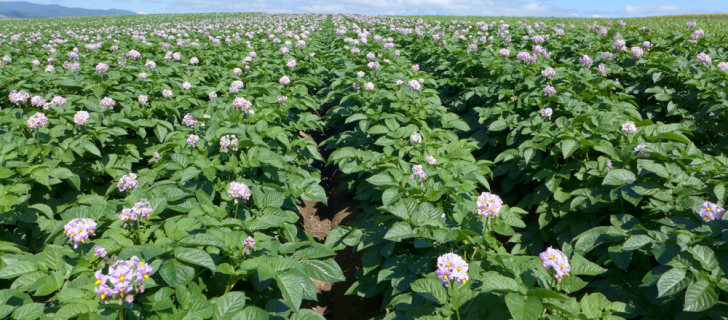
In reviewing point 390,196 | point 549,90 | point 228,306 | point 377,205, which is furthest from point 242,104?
point 549,90

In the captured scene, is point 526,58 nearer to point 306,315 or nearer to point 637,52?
point 637,52

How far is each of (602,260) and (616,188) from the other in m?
0.57

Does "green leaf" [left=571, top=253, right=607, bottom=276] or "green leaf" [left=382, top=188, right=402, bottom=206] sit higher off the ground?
"green leaf" [left=382, top=188, right=402, bottom=206]

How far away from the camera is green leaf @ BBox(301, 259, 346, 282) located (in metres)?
1.92

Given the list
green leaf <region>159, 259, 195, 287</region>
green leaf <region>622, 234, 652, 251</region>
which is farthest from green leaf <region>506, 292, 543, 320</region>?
green leaf <region>159, 259, 195, 287</region>

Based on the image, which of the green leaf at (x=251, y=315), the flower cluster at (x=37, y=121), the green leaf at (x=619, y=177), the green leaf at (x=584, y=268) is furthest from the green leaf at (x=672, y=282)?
the flower cluster at (x=37, y=121)

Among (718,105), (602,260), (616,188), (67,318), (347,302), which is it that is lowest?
(347,302)

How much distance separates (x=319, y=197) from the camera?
2.74 m

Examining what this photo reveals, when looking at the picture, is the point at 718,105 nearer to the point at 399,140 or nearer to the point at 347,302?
the point at 399,140

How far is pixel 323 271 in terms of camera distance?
194cm

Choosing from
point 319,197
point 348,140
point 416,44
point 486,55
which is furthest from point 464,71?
point 319,197

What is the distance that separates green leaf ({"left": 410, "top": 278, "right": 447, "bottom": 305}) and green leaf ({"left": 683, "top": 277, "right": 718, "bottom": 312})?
101 cm

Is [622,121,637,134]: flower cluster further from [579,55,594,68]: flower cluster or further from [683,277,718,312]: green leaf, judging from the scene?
[579,55,594,68]: flower cluster

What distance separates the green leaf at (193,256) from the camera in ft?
5.53
